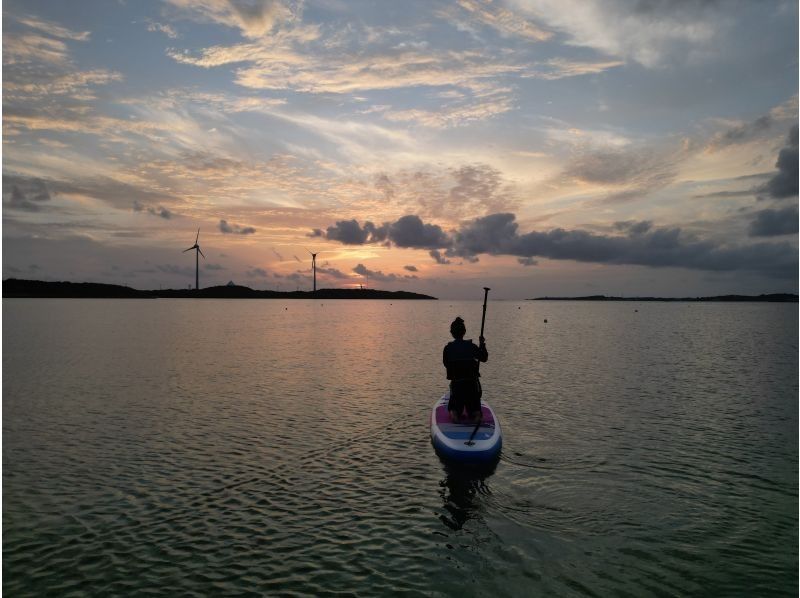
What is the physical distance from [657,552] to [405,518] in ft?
19.3

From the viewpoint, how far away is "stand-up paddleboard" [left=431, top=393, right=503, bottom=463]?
677 inches

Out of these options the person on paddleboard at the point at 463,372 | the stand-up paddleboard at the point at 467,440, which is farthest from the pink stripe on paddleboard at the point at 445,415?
the person on paddleboard at the point at 463,372

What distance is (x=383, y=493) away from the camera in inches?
608

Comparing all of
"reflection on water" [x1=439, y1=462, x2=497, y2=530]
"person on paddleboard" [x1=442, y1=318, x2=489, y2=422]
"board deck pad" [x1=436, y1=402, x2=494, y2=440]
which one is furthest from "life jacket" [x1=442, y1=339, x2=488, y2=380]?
"reflection on water" [x1=439, y1=462, x2=497, y2=530]

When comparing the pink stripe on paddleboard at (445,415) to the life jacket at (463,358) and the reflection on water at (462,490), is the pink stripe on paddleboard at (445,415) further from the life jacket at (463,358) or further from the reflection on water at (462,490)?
the reflection on water at (462,490)

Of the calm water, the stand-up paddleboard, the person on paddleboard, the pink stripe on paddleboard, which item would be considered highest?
the person on paddleboard

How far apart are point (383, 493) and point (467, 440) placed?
3.60 meters

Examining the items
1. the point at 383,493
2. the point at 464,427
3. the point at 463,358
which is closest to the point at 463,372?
the point at 463,358

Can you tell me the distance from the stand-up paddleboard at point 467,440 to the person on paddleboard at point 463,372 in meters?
0.51

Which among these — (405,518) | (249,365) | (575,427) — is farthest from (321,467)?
(249,365)

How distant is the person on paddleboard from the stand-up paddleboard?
1.69 ft

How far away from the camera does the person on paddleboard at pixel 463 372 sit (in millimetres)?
18625

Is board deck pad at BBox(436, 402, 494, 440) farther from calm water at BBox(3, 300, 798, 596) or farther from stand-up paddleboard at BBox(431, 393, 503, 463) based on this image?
calm water at BBox(3, 300, 798, 596)

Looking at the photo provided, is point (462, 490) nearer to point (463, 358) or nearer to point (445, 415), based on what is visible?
point (463, 358)
